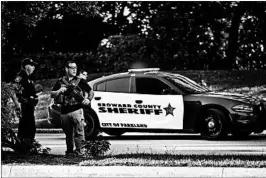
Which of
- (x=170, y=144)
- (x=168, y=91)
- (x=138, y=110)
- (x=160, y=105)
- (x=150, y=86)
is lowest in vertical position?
(x=170, y=144)

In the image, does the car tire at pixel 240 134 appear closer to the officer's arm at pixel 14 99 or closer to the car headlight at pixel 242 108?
the car headlight at pixel 242 108

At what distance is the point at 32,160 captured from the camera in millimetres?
10211

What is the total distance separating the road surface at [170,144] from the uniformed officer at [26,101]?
1.02 m

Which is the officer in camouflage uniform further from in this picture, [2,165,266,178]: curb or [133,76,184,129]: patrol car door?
[133,76,184,129]: patrol car door

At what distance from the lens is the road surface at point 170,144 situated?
12000 mm

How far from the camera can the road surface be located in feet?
39.4

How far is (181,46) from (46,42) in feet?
15.8

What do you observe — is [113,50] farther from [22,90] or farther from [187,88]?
[22,90]

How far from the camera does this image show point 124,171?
903cm

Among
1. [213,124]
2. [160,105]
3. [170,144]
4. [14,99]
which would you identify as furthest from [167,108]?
[14,99]

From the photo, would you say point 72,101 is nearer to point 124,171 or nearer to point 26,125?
point 26,125

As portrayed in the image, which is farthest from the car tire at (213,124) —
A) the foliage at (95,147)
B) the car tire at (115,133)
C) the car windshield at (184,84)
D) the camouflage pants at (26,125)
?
the camouflage pants at (26,125)

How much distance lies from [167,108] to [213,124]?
1.05m

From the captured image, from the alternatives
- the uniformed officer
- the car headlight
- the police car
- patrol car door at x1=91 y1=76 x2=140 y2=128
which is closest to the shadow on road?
the police car
